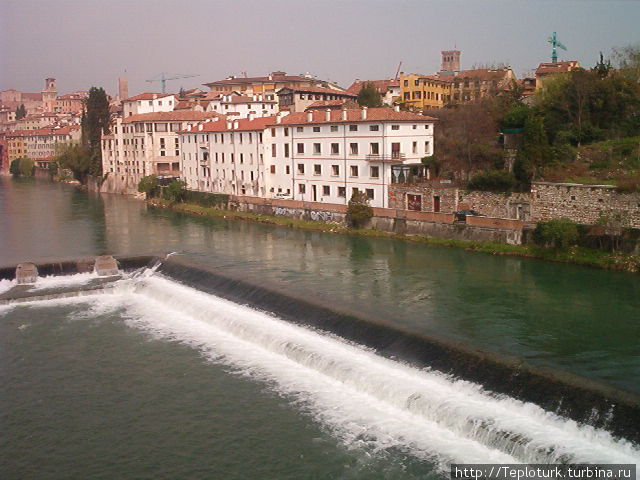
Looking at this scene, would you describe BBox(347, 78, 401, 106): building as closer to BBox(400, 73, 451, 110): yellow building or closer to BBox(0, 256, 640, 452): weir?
BBox(400, 73, 451, 110): yellow building

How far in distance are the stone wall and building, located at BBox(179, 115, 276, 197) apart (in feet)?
71.1

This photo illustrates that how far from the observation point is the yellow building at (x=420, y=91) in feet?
204

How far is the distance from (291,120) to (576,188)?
20730mm

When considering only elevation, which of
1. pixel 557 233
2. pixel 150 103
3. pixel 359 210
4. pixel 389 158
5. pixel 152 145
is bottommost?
pixel 557 233

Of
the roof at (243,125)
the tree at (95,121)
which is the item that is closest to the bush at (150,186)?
the roof at (243,125)

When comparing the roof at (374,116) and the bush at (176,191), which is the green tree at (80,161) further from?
the roof at (374,116)

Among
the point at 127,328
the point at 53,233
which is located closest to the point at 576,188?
the point at 127,328

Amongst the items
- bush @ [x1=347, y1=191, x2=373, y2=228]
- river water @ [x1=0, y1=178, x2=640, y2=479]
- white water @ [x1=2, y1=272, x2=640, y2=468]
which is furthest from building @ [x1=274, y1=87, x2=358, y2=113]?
white water @ [x1=2, y1=272, x2=640, y2=468]

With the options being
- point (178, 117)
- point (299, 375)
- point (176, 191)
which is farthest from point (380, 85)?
point (299, 375)

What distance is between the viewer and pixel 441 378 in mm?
14195

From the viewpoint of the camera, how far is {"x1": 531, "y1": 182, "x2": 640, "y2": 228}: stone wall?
2428 cm

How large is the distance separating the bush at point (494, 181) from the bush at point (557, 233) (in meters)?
3.22

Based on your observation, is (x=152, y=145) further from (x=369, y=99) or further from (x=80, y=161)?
(x=369, y=99)

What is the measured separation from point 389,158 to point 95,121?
49.9 metres
